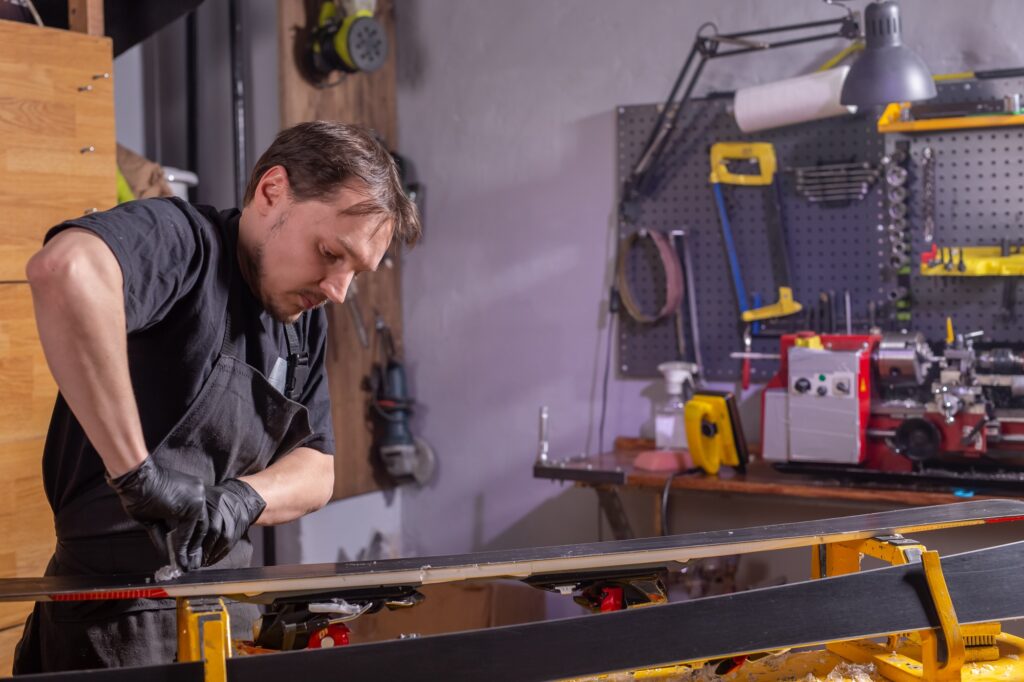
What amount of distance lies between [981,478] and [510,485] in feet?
5.75

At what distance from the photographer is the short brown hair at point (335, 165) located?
5.01 ft

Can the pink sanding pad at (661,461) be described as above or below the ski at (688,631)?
below

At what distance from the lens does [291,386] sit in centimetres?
179

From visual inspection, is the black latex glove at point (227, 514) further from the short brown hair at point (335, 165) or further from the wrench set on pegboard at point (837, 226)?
the wrench set on pegboard at point (837, 226)

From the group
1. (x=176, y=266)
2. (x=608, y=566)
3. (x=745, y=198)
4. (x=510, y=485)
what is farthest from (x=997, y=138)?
(x=176, y=266)

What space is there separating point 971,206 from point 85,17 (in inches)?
102

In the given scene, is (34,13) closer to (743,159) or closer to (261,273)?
(261,273)

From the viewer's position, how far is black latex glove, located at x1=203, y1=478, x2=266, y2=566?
4.61 feet

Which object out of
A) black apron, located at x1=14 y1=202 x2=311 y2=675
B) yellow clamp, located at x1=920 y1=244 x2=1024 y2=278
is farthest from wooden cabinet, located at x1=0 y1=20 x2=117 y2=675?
yellow clamp, located at x1=920 y1=244 x2=1024 y2=278

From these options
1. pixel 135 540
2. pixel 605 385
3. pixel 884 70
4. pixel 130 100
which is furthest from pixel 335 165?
pixel 130 100

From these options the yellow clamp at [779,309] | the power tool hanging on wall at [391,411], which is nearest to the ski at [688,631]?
the yellow clamp at [779,309]

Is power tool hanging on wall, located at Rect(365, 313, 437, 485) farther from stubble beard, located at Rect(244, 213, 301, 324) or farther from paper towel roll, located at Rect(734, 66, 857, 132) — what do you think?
stubble beard, located at Rect(244, 213, 301, 324)

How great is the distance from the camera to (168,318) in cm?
154

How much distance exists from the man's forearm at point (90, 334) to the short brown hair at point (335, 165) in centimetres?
33
